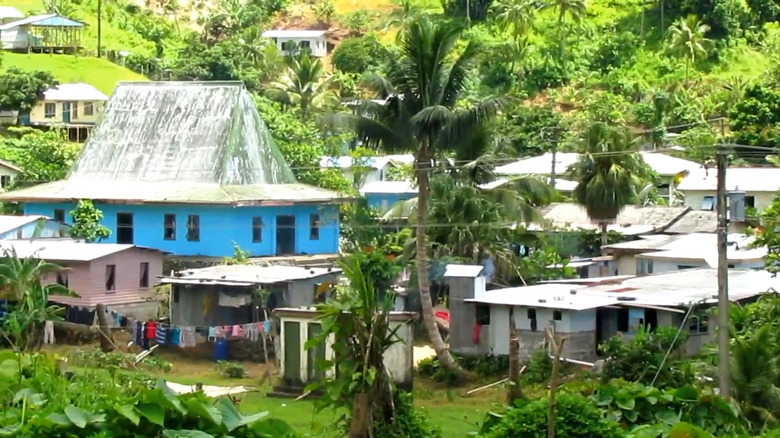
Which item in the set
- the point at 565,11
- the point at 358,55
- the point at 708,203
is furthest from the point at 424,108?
the point at 358,55

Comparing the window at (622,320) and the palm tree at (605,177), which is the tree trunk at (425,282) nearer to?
the window at (622,320)

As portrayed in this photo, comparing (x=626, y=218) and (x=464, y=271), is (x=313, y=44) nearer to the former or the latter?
(x=626, y=218)

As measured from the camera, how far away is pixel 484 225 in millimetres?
31547

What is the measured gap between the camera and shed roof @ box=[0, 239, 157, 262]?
31.1 metres

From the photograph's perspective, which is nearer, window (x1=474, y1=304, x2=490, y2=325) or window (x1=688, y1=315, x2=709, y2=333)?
window (x1=688, y1=315, x2=709, y2=333)

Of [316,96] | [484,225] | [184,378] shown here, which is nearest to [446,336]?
[484,225]

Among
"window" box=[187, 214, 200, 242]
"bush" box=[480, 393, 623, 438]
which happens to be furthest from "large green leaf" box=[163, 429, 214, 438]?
"window" box=[187, 214, 200, 242]

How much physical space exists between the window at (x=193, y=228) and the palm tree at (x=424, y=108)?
32.8 feet

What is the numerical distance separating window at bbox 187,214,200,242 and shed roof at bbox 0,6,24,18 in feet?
133

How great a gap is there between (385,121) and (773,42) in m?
43.3

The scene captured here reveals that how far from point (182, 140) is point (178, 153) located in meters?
0.48

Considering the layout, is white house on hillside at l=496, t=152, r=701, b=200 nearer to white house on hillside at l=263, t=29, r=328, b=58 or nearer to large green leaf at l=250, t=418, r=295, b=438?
white house on hillside at l=263, t=29, r=328, b=58

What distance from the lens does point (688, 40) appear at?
63906mm

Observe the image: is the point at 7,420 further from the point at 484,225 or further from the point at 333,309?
the point at 484,225
